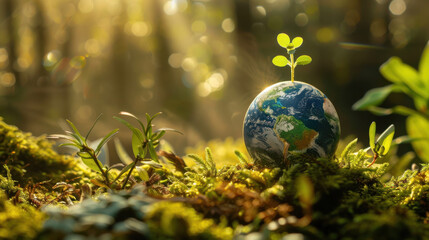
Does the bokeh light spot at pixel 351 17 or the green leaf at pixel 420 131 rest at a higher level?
the bokeh light spot at pixel 351 17

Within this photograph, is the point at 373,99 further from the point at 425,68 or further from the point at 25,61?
the point at 25,61

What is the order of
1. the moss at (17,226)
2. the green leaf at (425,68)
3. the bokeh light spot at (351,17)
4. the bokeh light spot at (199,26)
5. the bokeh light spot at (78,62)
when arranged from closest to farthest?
the moss at (17,226) → the green leaf at (425,68) → the bokeh light spot at (351,17) → the bokeh light spot at (78,62) → the bokeh light spot at (199,26)

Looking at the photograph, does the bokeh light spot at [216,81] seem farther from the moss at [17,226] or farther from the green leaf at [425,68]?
the moss at [17,226]

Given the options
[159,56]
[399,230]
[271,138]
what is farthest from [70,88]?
[399,230]

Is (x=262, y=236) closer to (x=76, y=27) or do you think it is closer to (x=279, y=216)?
(x=279, y=216)

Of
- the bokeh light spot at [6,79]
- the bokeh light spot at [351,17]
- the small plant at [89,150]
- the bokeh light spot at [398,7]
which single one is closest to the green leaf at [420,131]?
the small plant at [89,150]

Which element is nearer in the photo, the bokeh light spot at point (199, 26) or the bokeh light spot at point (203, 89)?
the bokeh light spot at point (199, 26)

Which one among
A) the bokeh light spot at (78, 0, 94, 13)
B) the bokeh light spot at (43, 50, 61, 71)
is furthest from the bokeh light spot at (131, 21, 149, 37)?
the bokeh light spot at (43, 50, 61, 71)

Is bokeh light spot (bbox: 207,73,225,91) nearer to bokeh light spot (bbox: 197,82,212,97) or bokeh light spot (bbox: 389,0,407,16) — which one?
bokeh light spot (bbox: 197,82,212,97)
